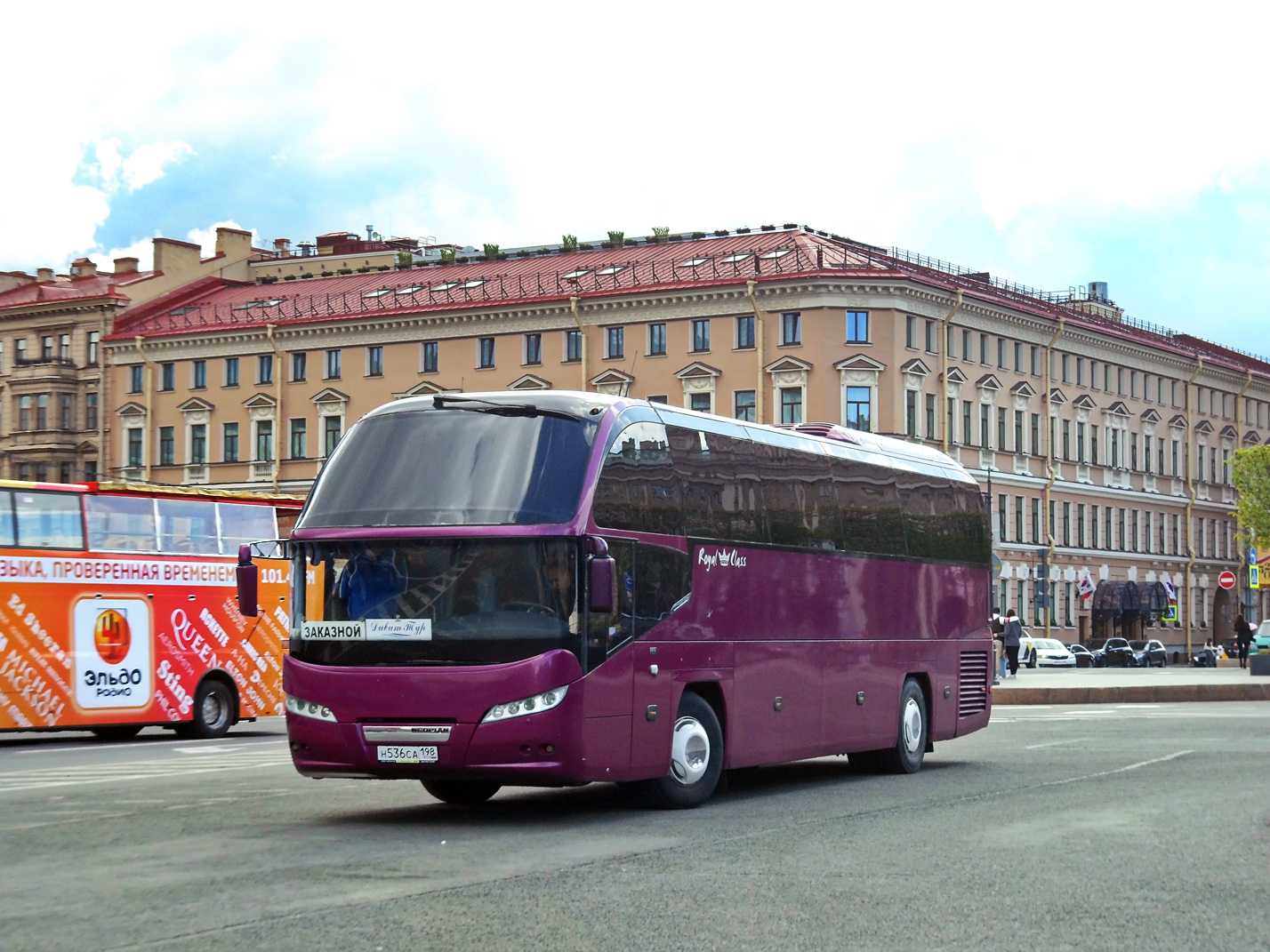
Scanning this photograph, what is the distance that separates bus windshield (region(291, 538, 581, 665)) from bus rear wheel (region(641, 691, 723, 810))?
175 centimetres

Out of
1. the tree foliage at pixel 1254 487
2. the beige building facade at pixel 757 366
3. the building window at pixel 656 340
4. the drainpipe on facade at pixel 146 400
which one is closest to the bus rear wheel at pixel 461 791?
the beige building facade at pixel 757 366

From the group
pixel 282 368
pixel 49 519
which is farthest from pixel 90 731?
pixel 282 368

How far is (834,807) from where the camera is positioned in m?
16.0

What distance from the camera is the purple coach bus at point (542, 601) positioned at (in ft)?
47.1

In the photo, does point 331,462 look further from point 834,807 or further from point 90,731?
point 90,731

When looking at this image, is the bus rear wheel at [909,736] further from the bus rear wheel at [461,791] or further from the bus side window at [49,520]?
the bus side window at [49,520]

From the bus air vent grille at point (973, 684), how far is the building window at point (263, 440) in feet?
228

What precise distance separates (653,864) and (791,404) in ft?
222

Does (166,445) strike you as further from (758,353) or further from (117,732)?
(117,732)

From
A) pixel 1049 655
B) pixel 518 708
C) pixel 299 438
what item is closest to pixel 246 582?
pixel 518 708

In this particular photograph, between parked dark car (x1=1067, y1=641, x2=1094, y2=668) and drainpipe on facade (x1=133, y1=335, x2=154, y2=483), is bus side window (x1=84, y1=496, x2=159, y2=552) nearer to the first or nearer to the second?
parked dark car (x1=1067, y1=641, x2=1094, y2=668)

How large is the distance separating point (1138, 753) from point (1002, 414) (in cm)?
6461

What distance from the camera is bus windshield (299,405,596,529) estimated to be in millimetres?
14664

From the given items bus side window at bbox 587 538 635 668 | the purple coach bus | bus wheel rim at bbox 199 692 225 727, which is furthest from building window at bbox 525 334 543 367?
bus side window at bbox 587 538 635 668
